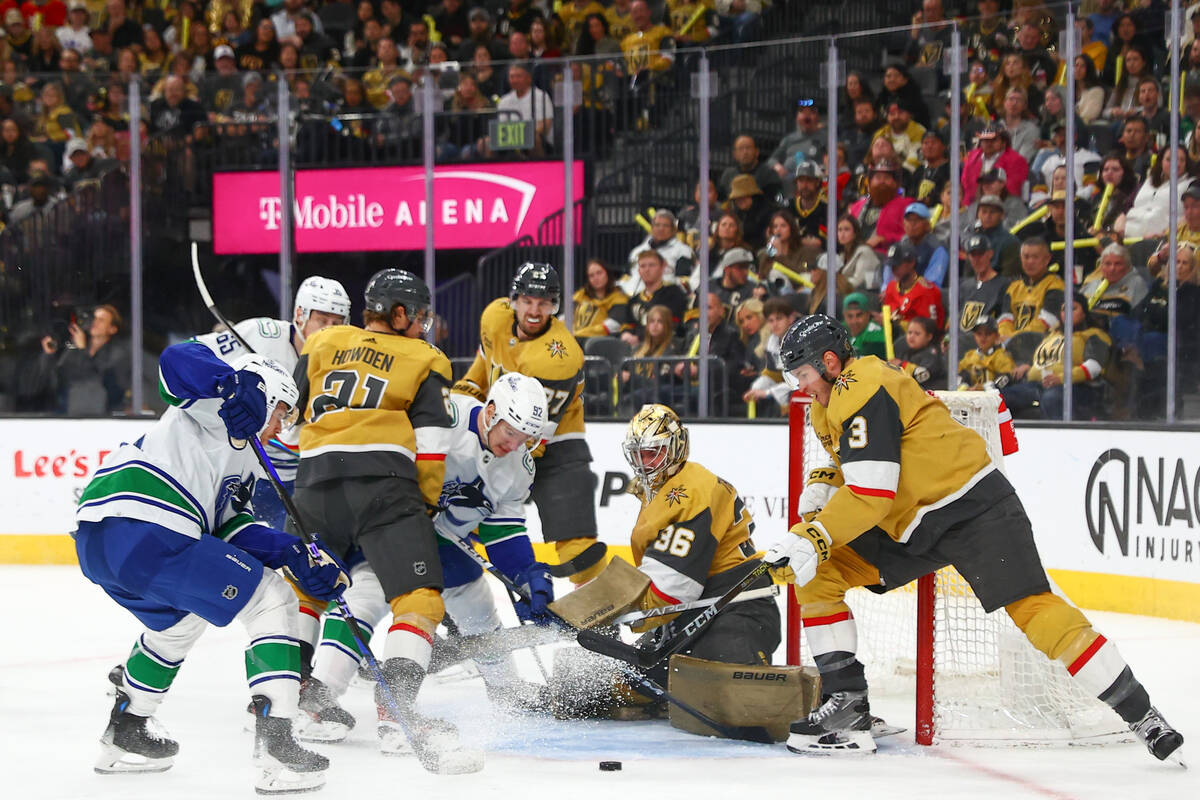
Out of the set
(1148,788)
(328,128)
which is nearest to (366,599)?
(1148,788)

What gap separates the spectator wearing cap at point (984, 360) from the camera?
6344 millimetres

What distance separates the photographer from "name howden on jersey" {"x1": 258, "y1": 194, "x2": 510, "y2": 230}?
297 inches

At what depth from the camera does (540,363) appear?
4887mm

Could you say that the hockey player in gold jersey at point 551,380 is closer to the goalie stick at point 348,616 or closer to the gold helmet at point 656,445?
the gold helmet at point 656,445

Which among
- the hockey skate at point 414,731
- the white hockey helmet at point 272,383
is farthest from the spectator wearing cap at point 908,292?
the white hockey helmet at point 272,383

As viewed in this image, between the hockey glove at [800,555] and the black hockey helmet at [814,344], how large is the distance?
0.42 m

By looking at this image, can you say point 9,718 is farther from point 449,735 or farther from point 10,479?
point 10,479

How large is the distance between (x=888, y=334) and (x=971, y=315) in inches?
15.0

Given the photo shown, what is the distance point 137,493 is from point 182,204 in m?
4.92

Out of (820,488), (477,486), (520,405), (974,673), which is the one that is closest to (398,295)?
(520,405)

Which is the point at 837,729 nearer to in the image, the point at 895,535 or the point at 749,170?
the point at 895,535

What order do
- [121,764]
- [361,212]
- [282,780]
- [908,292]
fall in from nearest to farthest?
[282,780] < [121,764] < [908,292] < [361,212]

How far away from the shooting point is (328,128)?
25.3 ft

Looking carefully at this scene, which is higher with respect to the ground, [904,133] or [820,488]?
[904,133]
